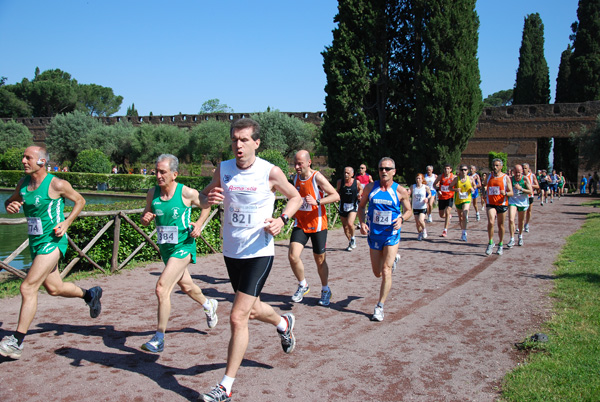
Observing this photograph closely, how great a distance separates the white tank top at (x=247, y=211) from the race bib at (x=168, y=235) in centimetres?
119

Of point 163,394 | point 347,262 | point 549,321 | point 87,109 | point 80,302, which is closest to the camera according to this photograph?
point 163,394

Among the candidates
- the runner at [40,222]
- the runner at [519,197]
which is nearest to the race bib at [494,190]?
the runner at [519,197]

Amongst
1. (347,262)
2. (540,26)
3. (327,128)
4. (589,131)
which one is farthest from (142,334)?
(540,26)

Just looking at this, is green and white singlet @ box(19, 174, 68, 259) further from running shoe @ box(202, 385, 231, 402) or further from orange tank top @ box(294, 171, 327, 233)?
orange tank top @ box(294, 171, 327, 233)

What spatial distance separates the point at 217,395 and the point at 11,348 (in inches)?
87.7

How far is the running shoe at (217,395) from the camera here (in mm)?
3590

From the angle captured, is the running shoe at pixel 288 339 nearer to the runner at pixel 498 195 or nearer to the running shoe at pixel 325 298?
the running shoe at pixel 325 298

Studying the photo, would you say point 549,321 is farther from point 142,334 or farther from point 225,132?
point 225,132

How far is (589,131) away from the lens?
3344 centimetres

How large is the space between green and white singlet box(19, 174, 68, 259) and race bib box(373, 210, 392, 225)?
11.9 ft

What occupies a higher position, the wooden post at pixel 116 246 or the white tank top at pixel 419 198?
the white tank top at pixel 419 198

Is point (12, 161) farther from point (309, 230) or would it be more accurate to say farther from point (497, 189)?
point (309, 230)

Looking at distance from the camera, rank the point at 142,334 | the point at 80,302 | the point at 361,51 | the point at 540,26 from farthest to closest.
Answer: the point at 540,26 < the point at 361,51 < the point at 80,302 < the point at 142,334

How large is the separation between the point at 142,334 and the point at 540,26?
47.9 meters
